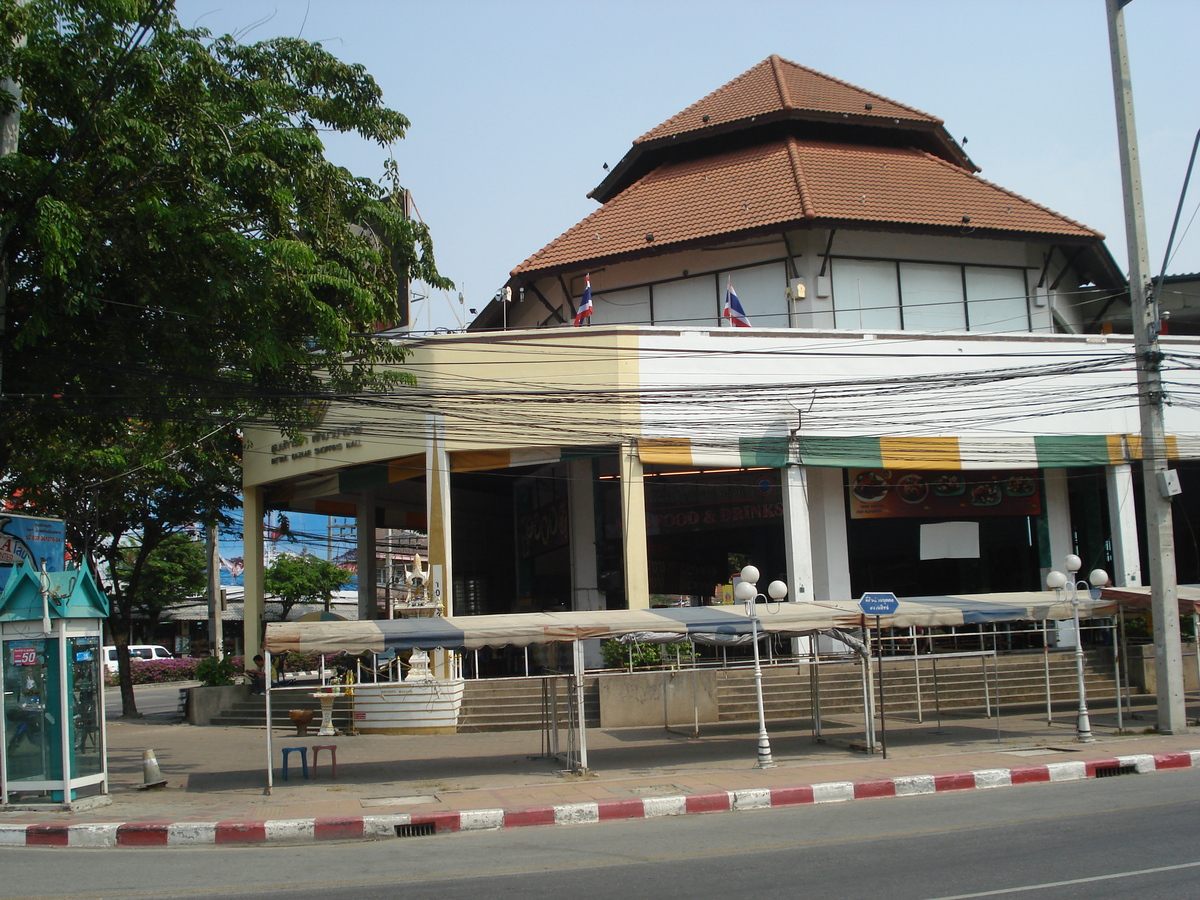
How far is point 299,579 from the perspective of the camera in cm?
5381

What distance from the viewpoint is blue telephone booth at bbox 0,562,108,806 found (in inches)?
476

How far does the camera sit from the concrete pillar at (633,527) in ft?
71.0

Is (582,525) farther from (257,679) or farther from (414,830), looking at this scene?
(414,830)

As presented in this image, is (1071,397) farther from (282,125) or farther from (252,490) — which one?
(252,490)

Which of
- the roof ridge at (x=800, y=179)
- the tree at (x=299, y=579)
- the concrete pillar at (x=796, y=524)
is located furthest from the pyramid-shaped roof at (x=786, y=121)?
the tree at (x=299, y=579)

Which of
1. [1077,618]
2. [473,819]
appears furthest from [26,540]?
[1077,618]

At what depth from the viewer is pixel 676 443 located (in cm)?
2208

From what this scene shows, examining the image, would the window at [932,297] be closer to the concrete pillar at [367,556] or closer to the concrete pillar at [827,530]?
the concrete pillar at [827,530]

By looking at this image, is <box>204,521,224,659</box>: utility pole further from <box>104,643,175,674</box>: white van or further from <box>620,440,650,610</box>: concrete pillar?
<box>620,440,650,610</box>: concrete pillar

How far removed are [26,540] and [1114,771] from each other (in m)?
16.6

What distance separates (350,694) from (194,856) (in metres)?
11.0

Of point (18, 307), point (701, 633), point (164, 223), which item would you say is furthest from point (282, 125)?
point (701, 633)

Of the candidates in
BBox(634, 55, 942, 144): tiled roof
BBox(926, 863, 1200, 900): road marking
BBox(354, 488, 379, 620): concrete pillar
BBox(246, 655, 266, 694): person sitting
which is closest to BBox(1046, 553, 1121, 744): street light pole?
BBox(926, 863, 1200, 900): road marking

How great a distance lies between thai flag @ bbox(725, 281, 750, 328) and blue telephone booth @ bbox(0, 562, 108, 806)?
50.6 ft
